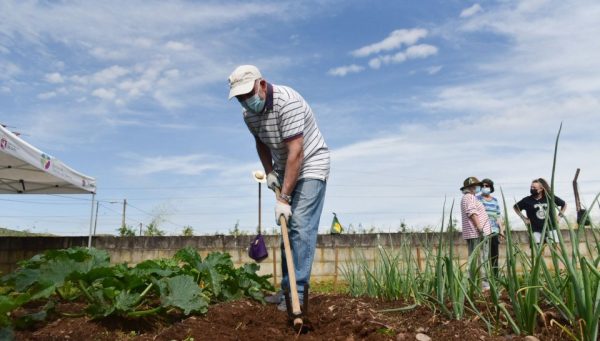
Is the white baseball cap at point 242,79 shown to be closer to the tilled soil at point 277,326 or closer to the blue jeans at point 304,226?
the blue jeans at point 304,226

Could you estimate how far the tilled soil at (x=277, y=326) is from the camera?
2.27 m

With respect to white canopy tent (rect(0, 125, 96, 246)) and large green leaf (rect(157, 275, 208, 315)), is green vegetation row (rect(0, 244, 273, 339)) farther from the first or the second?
white canopy tent (rect(0, 125, 96, 246))

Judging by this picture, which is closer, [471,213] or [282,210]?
[282,210]

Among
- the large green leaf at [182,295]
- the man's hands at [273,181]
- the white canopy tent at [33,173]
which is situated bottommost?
the large green leaf at [182,295]

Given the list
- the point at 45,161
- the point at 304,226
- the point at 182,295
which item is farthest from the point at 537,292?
the point at 45,161

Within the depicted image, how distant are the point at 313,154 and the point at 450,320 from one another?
3.88 feet

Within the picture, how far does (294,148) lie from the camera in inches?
113

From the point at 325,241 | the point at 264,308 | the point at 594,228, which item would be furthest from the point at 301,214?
the point at 325,241

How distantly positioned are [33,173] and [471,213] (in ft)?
19.9

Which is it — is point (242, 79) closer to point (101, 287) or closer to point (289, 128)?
point (289, 128)

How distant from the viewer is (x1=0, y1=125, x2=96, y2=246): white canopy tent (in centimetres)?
619

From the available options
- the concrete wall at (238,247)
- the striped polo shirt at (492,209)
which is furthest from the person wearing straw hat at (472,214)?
the concrete wall at (238,247)

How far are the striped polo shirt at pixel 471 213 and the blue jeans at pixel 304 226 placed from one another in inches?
125

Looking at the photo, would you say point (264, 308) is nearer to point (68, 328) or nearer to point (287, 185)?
point (287, 185)
